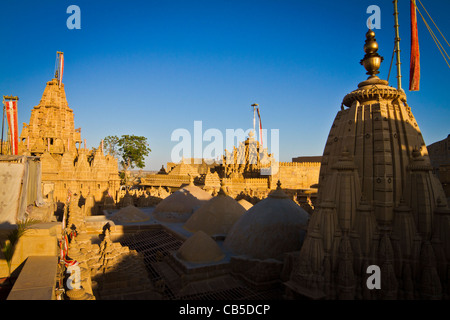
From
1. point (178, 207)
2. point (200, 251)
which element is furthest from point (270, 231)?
point (178, 207)

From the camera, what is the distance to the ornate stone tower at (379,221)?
8469 millimetres

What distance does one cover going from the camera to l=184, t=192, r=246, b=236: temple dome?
56.7 ft

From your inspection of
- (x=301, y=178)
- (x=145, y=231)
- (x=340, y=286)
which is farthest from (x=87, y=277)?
(x=301, y=178)

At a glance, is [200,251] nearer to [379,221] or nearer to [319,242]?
[319,242]

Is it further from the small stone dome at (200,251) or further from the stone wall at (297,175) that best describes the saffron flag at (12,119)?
the stone wall at (297,175)

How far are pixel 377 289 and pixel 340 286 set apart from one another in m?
1.15

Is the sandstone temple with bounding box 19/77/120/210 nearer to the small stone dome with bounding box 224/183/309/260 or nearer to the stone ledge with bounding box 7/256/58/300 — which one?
the small stone dome with bounding box 224/183/309/260

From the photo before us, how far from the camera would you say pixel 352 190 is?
9188 mm

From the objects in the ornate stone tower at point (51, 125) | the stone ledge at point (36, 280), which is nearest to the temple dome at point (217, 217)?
the stone ledge at point (36, 280)

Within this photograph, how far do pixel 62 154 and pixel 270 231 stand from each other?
1440 inches
